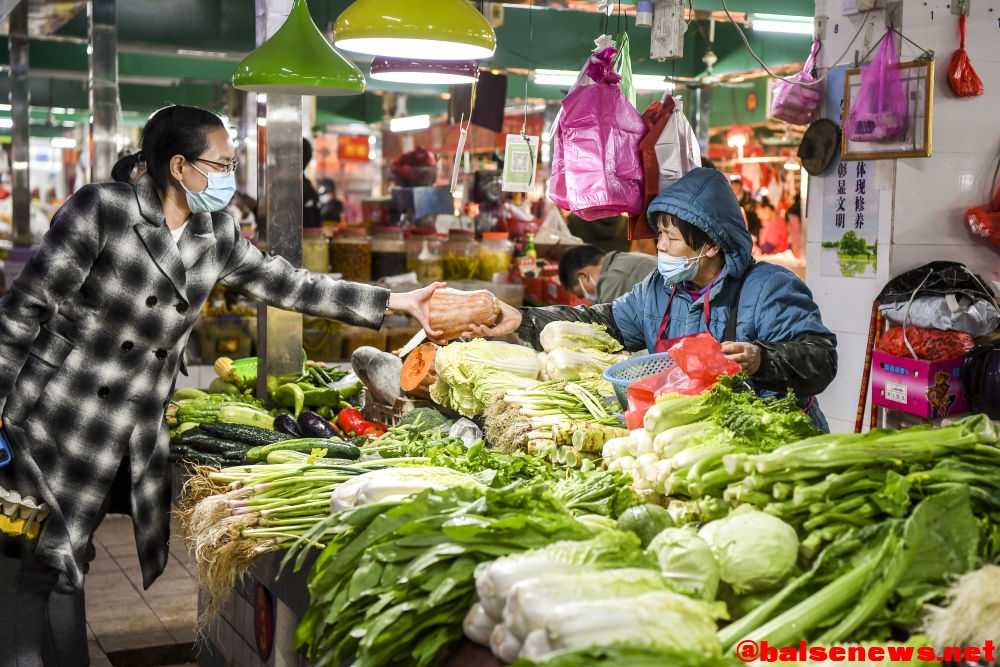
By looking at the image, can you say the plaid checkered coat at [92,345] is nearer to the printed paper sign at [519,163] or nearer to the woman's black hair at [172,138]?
the woman's black hair at [172,138]

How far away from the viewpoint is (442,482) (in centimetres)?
292

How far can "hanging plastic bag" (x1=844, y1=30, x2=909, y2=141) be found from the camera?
5711 millimetres

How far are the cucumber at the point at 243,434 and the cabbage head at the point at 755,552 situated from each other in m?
2.69

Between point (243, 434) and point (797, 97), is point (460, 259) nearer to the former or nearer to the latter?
point (797, 97)

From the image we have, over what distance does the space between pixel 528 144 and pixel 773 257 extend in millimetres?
7711

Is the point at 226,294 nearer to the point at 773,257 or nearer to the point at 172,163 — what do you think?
the point at 172,163

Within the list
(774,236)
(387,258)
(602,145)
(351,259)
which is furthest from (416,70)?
(774,236)

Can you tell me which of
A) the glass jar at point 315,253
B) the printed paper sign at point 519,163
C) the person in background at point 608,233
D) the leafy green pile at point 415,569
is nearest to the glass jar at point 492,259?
the person in background at point 608,233

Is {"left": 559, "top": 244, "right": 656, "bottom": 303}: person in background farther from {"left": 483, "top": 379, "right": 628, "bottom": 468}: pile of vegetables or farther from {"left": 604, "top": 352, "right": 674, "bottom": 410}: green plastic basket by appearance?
{"left": 604, "top": 352, "right": 674, "bottom": 410}: green plastic basket

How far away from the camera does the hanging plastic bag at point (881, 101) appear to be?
5711mm

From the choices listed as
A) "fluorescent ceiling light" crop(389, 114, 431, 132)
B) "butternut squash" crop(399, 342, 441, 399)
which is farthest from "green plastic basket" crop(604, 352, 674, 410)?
"fluorescent ceiling light" crop(389, 114, 431, 132)

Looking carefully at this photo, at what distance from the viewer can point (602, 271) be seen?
6570mm

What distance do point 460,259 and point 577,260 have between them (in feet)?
9.06

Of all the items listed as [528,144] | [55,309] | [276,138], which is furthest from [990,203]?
[55,309]
